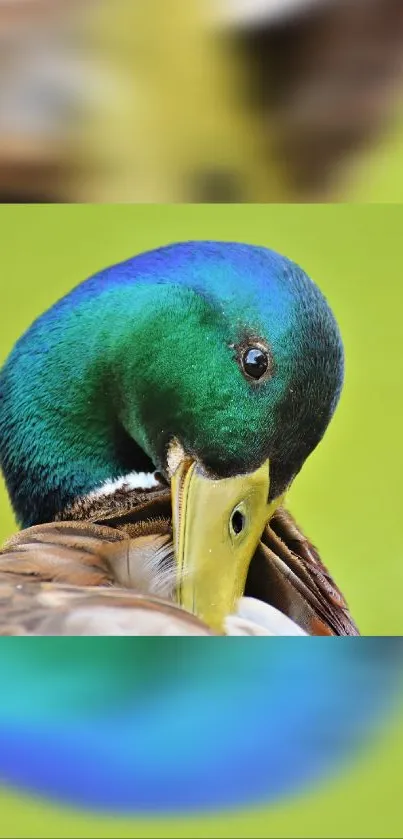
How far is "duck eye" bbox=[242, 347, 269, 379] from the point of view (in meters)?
1.71

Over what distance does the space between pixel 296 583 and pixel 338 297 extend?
21.4 inches

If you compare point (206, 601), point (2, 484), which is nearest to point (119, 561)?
point (206, 601)

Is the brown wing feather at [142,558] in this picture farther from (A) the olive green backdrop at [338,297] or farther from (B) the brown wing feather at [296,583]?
(A) the olive green backdrop at [338,297]

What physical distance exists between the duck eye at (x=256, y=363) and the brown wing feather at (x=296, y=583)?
286 millimetres
